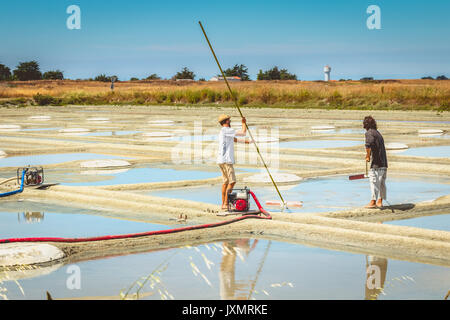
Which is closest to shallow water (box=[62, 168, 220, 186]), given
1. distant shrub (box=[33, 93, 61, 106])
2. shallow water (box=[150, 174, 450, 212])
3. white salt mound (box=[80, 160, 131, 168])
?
white salt mound (box=[80, 160, 131, 168])

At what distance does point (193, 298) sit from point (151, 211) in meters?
4.76

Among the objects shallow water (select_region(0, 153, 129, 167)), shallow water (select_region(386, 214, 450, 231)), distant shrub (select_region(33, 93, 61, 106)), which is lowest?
shallow water (select_region(386, 214, 450, 231))

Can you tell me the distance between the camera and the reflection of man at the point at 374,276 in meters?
6.49

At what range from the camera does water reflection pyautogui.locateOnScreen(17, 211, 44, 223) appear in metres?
10.5

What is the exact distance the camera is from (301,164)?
17.4 metres

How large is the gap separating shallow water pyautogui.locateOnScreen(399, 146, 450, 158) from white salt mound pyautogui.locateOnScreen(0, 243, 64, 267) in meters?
13.0

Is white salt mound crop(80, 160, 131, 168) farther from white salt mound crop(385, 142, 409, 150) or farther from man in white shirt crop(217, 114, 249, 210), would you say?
white salt mound crop(385, 142, 409, 150)

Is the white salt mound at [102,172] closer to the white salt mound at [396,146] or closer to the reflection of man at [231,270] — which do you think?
the reflection of man at [231,270]

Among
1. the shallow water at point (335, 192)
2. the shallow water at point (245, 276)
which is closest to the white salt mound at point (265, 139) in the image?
the shallow water at point (335, 192)

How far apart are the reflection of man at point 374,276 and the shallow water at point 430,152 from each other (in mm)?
11531

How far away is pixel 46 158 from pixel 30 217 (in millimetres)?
8742

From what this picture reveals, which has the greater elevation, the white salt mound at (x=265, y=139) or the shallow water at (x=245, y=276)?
the white salt mound at (x=265, y=139)

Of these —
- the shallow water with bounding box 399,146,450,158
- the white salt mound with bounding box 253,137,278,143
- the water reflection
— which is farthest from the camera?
the white salt mound with bounding box 253,137,278,143
